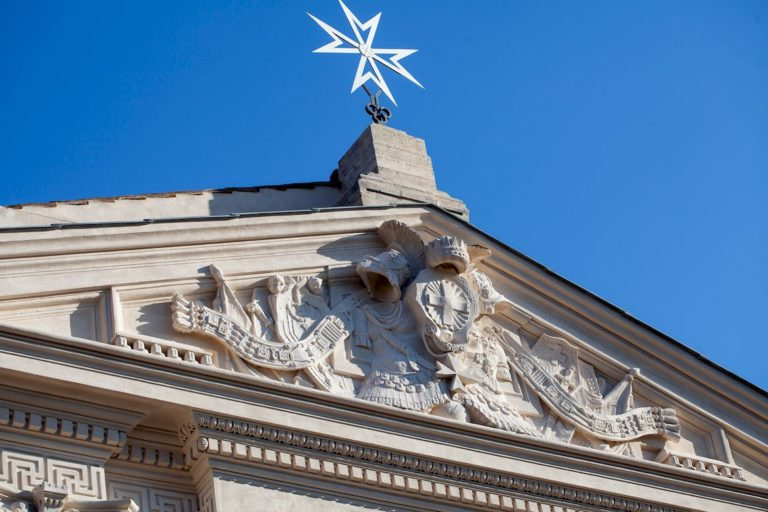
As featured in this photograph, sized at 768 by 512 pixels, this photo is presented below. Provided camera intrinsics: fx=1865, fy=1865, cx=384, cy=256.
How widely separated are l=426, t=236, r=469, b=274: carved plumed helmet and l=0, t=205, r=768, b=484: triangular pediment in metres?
0.02

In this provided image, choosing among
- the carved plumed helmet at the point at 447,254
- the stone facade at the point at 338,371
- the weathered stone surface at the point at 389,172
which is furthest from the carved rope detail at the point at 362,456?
the weathered stone surface at the point at 389,172

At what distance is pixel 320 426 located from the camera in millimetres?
14422

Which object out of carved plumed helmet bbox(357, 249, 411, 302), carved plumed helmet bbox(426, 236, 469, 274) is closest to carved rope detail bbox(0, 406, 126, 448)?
carved plumed helmet bbox(357, 249, 411, 302)

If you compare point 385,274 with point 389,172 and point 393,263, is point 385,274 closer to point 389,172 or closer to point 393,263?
point 393,263

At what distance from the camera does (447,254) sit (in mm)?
16047

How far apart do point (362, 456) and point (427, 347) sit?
1484mm

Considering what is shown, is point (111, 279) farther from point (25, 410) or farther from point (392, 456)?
point (392, 456)

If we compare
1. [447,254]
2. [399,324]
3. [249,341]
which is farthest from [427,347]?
[249,341]

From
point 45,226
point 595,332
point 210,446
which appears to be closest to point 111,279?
point 45,226

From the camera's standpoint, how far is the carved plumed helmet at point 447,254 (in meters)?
16.1

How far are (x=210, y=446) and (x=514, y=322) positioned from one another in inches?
149

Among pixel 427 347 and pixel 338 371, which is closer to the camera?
pixel 338 371

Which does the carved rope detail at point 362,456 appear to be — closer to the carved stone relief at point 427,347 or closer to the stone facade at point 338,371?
the stone facade at point 338,371

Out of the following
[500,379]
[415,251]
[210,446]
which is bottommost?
[210,446]
